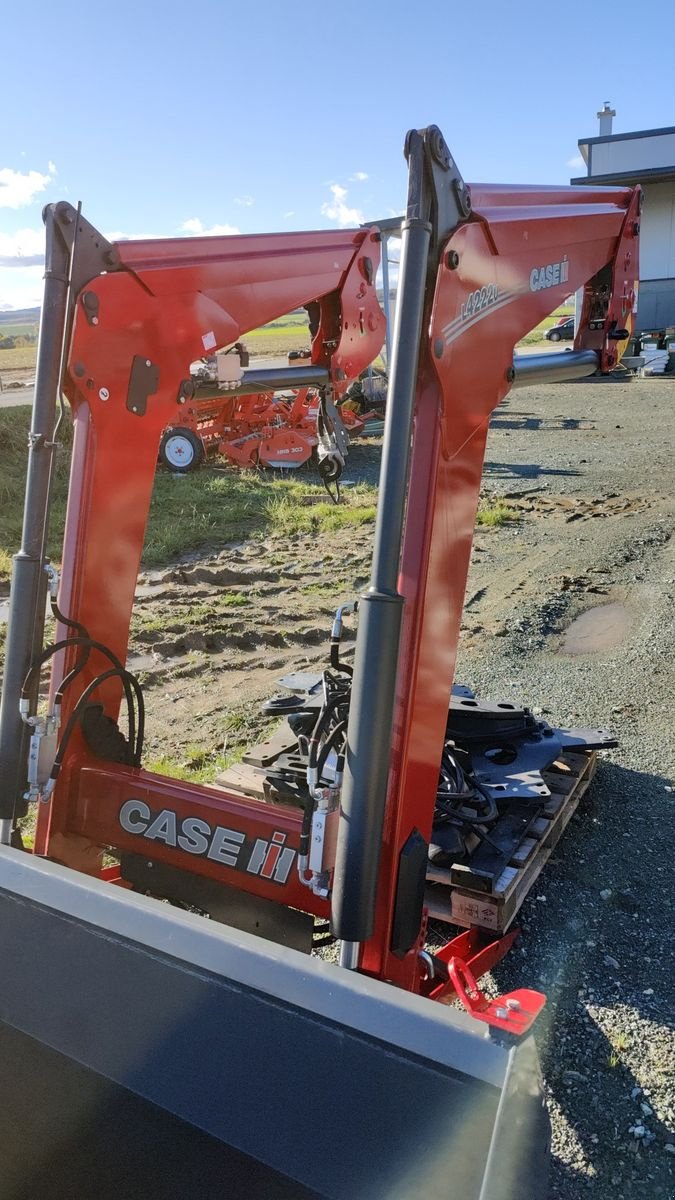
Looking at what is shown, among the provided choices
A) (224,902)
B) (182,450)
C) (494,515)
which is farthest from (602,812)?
(182,450)

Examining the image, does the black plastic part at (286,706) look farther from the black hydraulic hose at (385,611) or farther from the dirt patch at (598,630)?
the dirt patch at (598,630)

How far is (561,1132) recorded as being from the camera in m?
2.56

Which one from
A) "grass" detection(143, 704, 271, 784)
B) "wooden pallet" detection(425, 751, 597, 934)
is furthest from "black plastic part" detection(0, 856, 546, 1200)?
"grass" detection(143, 704, 271, 784)

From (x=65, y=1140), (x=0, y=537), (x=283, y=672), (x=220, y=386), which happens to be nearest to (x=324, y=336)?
(x=220, y=386)

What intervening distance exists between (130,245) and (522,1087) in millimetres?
2460

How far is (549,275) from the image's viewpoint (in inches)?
108

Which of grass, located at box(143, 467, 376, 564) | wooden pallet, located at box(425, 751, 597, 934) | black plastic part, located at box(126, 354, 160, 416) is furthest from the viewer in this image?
grass, located at box(143, 467, 376, 564)

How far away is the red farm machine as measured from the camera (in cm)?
161

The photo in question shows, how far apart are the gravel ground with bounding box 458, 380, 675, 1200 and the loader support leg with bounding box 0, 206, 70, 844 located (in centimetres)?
180

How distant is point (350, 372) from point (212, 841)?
179cm

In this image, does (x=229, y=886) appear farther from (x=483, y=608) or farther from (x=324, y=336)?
(x=483, y=608)

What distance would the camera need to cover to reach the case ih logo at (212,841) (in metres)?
Result: 2.63

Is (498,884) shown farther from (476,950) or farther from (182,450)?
(182,450)

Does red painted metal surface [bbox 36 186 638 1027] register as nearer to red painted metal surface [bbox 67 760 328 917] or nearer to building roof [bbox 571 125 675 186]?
red painted metal surface [bbox 67 760 328 917]
